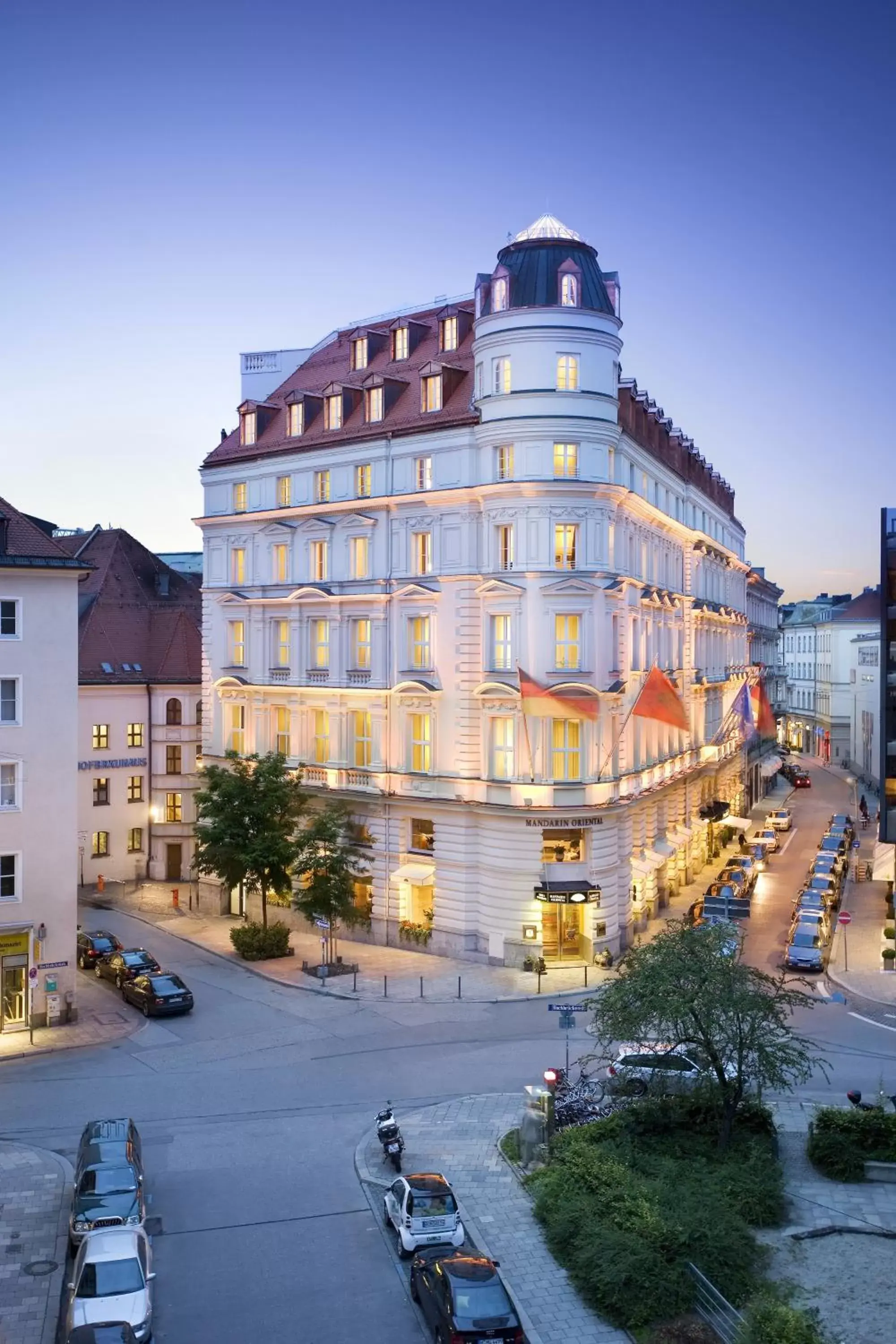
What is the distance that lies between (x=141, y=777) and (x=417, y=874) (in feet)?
75.4

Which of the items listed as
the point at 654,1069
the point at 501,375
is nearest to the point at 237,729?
the point at 501,375

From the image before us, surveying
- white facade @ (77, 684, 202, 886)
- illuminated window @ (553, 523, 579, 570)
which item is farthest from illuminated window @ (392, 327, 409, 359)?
white facade @ (77, 684, 202, 886)

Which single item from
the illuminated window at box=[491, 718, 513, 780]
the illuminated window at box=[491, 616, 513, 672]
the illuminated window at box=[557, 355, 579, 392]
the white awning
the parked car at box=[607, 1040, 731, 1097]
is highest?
the illuminated window at box=[557, 355, 579, 392]

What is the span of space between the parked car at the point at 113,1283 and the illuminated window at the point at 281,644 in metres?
34.3

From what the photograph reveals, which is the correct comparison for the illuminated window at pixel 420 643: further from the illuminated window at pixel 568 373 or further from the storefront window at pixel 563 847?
the illuminated window at pixel 568 373

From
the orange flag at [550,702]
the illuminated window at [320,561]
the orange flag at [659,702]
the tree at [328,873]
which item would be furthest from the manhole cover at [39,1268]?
the illuminated window at [320,561]

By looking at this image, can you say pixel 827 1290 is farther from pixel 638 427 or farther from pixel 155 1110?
pixel 638 427

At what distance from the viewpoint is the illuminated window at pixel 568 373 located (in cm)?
A: 4516

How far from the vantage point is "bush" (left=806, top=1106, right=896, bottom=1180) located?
85.0 feet

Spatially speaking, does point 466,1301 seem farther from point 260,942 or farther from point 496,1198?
point 260,942

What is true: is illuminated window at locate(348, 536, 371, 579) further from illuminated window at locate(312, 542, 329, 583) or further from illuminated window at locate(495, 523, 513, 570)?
illuminated window at locate(495, 523, 513, 570)

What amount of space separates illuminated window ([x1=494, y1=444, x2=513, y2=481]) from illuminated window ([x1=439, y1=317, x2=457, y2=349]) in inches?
316

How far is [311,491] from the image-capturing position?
5291 cm

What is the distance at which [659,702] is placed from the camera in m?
47.2
